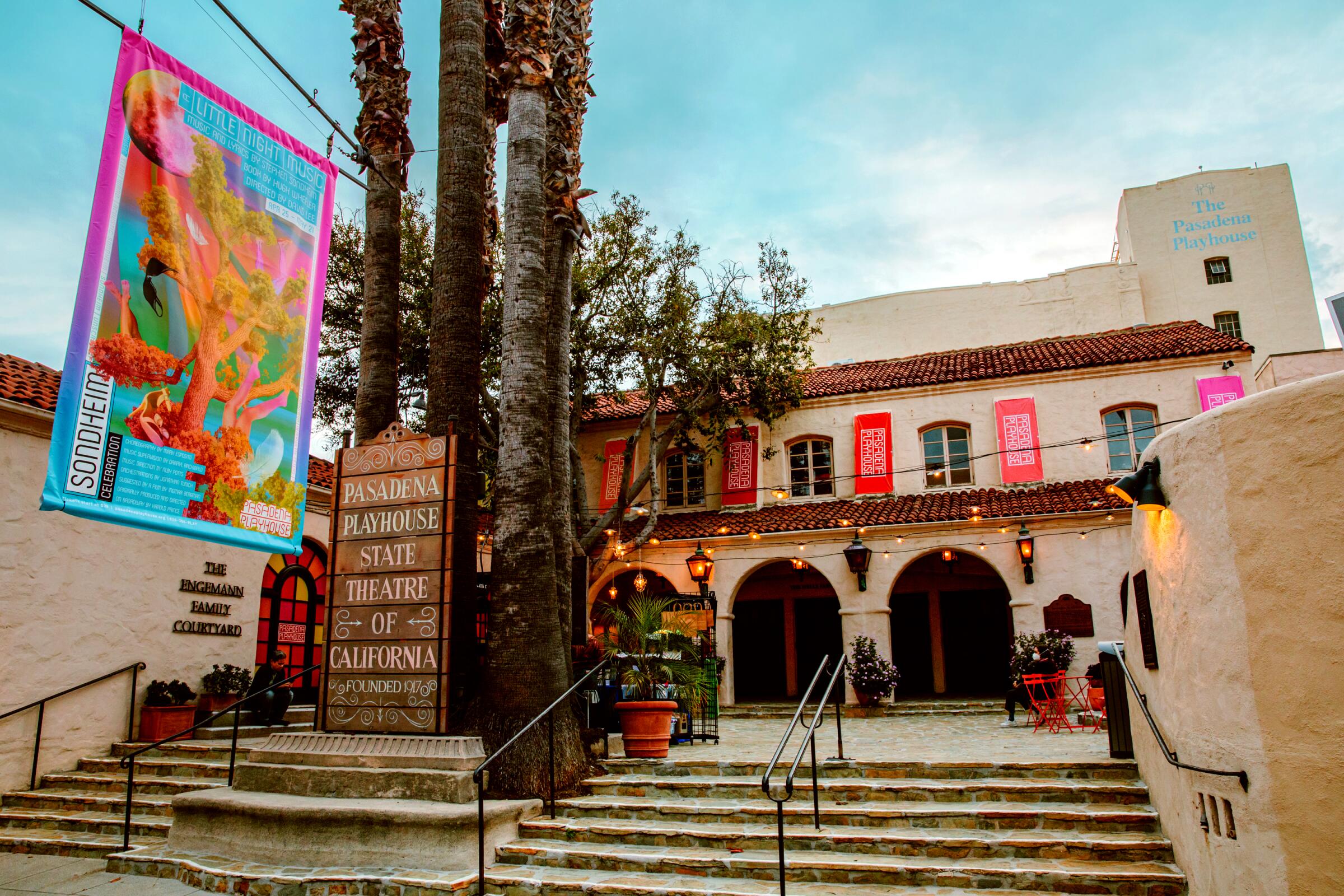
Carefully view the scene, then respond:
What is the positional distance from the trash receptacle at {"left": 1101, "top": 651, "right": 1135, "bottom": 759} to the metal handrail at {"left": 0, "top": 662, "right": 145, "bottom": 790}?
37.8 ft

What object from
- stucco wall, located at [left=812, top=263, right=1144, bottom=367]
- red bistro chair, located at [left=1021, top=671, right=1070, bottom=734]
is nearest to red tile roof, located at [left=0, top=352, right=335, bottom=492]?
red bistro chair, located at [left=1021, top=671, right=1070, bottom=734]

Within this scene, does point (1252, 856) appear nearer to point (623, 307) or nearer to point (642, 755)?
point (642, 755)

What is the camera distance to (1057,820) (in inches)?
264

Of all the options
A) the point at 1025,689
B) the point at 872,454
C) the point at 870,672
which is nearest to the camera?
the point at 1025,689

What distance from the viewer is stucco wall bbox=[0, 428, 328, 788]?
34.2 ft

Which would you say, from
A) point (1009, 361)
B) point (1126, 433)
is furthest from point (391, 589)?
point (1009, 361)

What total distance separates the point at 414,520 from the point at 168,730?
6325 mm

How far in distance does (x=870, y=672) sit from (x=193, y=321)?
44.8 ft

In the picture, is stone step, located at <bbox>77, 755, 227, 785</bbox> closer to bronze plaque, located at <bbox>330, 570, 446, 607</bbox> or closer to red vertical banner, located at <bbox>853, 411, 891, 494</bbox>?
bronze plaque, located at <bbox>330, 570, 446, 607</bbox>

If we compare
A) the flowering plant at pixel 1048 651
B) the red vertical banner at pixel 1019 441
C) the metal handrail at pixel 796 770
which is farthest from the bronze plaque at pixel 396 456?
the red vertical banner at pixel 1019 441

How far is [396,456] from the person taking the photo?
8.40 m

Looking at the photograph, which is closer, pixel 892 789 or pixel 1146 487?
pixel 1146 487

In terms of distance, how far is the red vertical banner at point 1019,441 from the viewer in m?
18.7

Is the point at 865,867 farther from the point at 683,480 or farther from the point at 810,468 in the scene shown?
the point at 683,480
